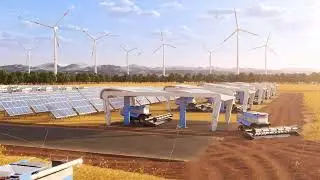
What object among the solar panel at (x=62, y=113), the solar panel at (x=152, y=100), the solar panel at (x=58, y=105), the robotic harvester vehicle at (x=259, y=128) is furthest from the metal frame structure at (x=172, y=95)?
the solar panel at (x=152, y=100)

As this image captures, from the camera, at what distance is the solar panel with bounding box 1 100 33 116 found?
47188 mm

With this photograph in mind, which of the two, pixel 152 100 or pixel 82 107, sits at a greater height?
pixel 82 107

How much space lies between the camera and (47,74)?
123m

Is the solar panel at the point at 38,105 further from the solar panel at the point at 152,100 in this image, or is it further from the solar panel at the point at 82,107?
the solar panel at the point at 152,100

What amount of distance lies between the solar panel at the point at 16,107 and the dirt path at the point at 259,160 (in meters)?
24.5

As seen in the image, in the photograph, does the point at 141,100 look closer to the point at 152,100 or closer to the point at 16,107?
the point at 152,100

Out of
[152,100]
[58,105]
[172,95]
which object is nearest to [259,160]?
[172,95]

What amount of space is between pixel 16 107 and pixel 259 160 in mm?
30992

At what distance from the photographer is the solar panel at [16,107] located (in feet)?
155

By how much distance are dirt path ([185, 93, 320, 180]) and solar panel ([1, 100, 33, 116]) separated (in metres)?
24.5

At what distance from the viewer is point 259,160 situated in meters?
27.4

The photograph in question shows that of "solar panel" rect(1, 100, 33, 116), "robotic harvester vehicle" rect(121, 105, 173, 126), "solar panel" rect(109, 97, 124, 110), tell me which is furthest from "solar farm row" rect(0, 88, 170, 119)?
Result: "robotic harvester vehicle" rect(121, 105, 173, 126)

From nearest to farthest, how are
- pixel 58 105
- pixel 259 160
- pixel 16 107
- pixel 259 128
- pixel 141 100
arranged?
pixel 259 160 → pixel 259 128 → pixel 16 107 → pixel 58 105 → pixel 141 100

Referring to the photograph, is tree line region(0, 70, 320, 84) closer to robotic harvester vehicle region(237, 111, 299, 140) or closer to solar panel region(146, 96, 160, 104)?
solar panel region(146, 96, 160, 104)
